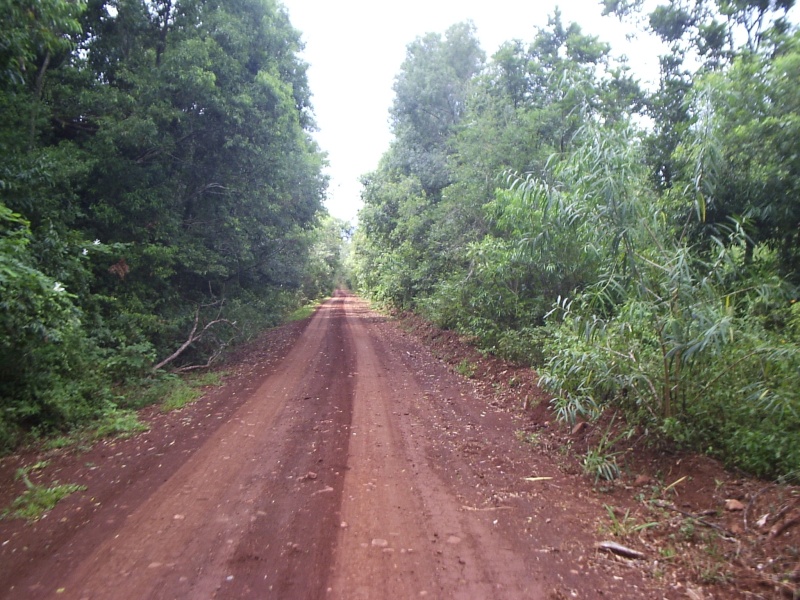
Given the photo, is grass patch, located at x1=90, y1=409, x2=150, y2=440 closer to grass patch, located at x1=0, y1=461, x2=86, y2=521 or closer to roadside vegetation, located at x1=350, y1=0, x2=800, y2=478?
grass patch, located at x1=0, y1=461, x2=86, y2=521

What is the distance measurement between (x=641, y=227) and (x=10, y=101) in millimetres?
10178

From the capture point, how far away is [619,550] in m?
3.88

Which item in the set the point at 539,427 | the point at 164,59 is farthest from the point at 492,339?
the point at 164,59

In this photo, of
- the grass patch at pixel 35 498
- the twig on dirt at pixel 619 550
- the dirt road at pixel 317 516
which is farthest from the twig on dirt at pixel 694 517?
the grass patch at pixel 35 498

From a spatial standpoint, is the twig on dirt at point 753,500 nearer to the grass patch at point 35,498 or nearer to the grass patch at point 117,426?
the grass patch at point 35,498

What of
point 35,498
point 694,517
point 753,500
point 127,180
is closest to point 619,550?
point 694,517

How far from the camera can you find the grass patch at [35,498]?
439 cm

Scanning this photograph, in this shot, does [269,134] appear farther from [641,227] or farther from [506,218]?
[641,227]

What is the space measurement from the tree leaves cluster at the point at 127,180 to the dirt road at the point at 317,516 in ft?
5.98

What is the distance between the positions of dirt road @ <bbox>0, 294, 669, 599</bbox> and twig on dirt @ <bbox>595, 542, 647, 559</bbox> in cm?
9

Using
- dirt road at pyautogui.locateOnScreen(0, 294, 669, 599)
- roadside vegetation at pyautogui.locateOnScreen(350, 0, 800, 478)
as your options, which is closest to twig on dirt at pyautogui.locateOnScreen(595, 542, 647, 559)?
dirt road at pyautogui.locateOnScreen(0, 294, 669, 599)

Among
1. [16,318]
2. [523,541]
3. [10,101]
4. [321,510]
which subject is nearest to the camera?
[523,541]

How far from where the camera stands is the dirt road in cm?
340

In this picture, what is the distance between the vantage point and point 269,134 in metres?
13.5
